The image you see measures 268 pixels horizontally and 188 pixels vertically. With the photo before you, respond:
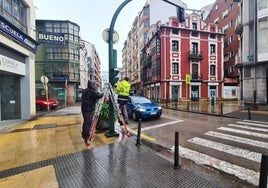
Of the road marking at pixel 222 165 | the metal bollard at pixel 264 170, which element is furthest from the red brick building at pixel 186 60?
the metal bollard at pixel 264 170

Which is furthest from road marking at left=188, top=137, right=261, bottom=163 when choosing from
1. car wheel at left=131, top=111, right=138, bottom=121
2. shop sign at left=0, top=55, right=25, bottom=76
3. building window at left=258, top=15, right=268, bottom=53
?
building window at left=258, top=15, right=268, bottom=53

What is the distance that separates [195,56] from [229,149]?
98.7 feet

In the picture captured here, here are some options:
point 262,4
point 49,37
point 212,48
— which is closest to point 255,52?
point 262,4

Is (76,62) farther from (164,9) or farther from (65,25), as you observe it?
(164,9)

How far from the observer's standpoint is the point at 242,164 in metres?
4.43

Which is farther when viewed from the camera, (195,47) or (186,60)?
(195,47)

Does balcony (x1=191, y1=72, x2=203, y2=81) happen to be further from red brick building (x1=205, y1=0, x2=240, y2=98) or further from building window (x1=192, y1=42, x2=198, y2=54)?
red brick building (x1=205, y1=0, x2=240, y2=98)

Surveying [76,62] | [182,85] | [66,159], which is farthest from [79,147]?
[76,62]

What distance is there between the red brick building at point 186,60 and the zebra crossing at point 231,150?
23951 millimetres

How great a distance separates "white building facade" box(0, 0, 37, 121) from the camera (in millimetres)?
9141

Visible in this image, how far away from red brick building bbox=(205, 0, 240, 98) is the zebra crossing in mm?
29998

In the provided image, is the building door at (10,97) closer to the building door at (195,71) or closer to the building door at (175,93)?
the building door at (175,93)

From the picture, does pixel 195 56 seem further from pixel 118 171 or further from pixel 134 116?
pixel 118 171

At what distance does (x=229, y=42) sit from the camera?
3978 cm
